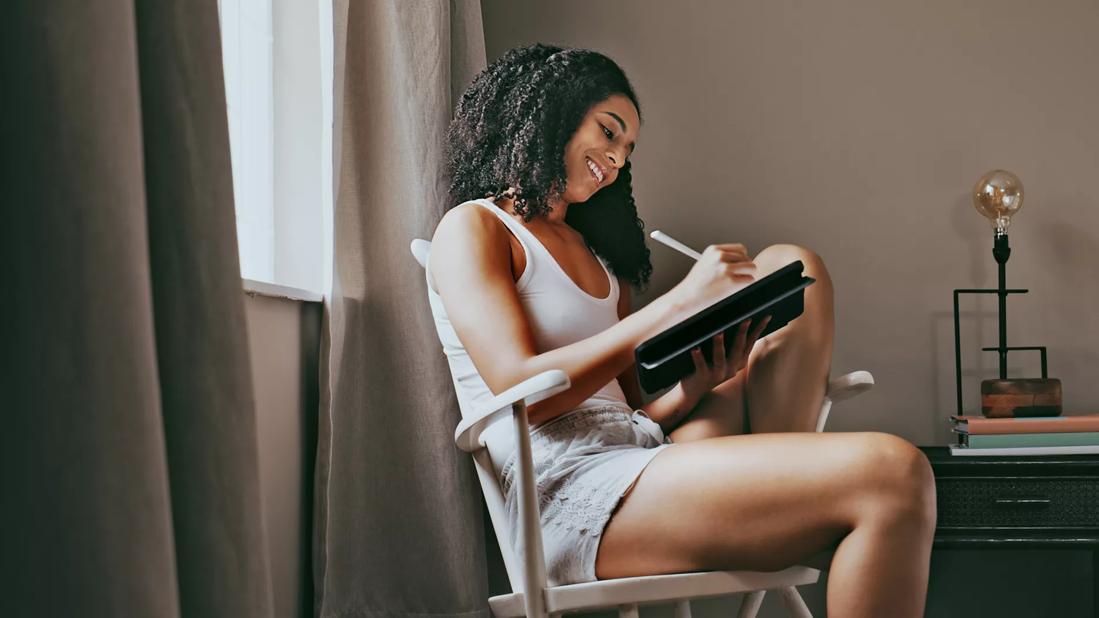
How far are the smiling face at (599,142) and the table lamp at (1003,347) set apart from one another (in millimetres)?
854

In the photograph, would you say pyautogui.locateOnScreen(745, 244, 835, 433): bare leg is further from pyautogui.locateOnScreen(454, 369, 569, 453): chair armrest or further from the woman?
pyautogui.locateOnScreen(454, 369, 569, 453): chair armrest

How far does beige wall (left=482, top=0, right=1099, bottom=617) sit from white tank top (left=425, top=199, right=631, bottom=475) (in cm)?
73

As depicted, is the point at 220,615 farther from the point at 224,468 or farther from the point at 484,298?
the point at 484,298

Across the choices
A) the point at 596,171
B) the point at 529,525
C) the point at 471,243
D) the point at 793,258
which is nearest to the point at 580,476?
the point at 529,525

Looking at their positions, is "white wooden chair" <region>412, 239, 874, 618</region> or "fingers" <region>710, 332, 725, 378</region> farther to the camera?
"fingers" <region>710, 332, 725, 378</region>

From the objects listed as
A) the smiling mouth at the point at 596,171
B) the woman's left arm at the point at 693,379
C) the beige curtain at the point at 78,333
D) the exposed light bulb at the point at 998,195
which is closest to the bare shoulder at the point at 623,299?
the woman's left arm at the point at 693,379

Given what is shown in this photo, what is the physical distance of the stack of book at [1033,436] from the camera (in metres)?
1.79

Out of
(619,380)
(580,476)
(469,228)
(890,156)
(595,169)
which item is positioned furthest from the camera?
(890,156)

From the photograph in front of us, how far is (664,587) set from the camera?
1.15 m

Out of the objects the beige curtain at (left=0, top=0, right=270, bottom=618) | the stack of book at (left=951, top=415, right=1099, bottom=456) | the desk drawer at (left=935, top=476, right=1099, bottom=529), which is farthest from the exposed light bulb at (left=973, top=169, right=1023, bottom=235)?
the beige curtain at (left=0, top=0, right=270, bottom=618)

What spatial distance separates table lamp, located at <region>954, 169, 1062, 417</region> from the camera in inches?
73.9

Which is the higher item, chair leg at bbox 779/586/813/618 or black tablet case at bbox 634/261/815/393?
black tablet case at bbox 634/261/815/393

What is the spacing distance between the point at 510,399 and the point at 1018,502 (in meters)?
1.11

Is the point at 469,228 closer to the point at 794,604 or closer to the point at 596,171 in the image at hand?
the point at 596,171
